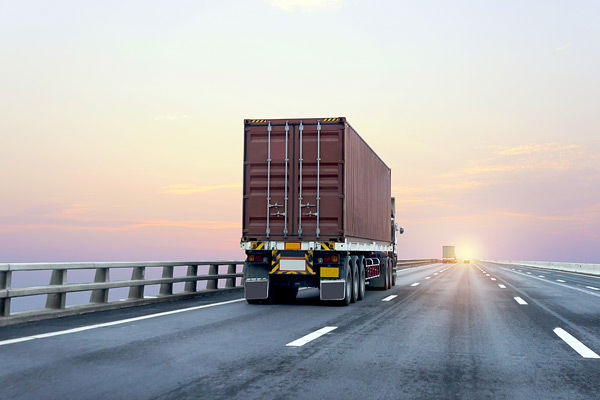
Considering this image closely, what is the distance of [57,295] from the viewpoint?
1142cm

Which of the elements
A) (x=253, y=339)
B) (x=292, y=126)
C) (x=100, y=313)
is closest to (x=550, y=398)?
(x=253, y=339)

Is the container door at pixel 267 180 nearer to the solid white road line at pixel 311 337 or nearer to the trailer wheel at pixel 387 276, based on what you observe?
the solid white road line at pixel 311 337

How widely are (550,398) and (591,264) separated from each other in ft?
155

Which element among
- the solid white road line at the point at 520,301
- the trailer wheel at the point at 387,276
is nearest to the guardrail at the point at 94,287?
the trailer wheel at the point at 387,276

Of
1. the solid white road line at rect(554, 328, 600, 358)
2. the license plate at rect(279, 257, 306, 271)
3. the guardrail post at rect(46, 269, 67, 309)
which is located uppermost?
the license plate at rect(279, 257, 306, 271)

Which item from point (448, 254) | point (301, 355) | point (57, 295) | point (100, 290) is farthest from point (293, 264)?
point (448, 254)

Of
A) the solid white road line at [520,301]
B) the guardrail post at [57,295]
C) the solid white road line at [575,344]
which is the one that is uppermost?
the guardrail post at [57,295]

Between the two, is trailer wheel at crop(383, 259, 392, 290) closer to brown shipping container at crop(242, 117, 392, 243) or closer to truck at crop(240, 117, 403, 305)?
truck at crop(240, 117, 403, 305)

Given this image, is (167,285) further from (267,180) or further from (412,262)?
(412,262)

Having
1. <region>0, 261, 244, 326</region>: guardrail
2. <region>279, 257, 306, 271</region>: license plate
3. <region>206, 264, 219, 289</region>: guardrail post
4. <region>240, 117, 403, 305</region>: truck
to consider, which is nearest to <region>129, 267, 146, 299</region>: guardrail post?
<region>0, 261, 244, 326</region>: guardrail

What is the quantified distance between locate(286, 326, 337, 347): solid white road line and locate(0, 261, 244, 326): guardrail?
5.13 m

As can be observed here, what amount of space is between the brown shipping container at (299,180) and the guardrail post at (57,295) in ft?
15.2

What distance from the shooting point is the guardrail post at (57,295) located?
11398mm

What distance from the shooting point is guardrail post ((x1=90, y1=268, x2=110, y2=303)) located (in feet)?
41.6
